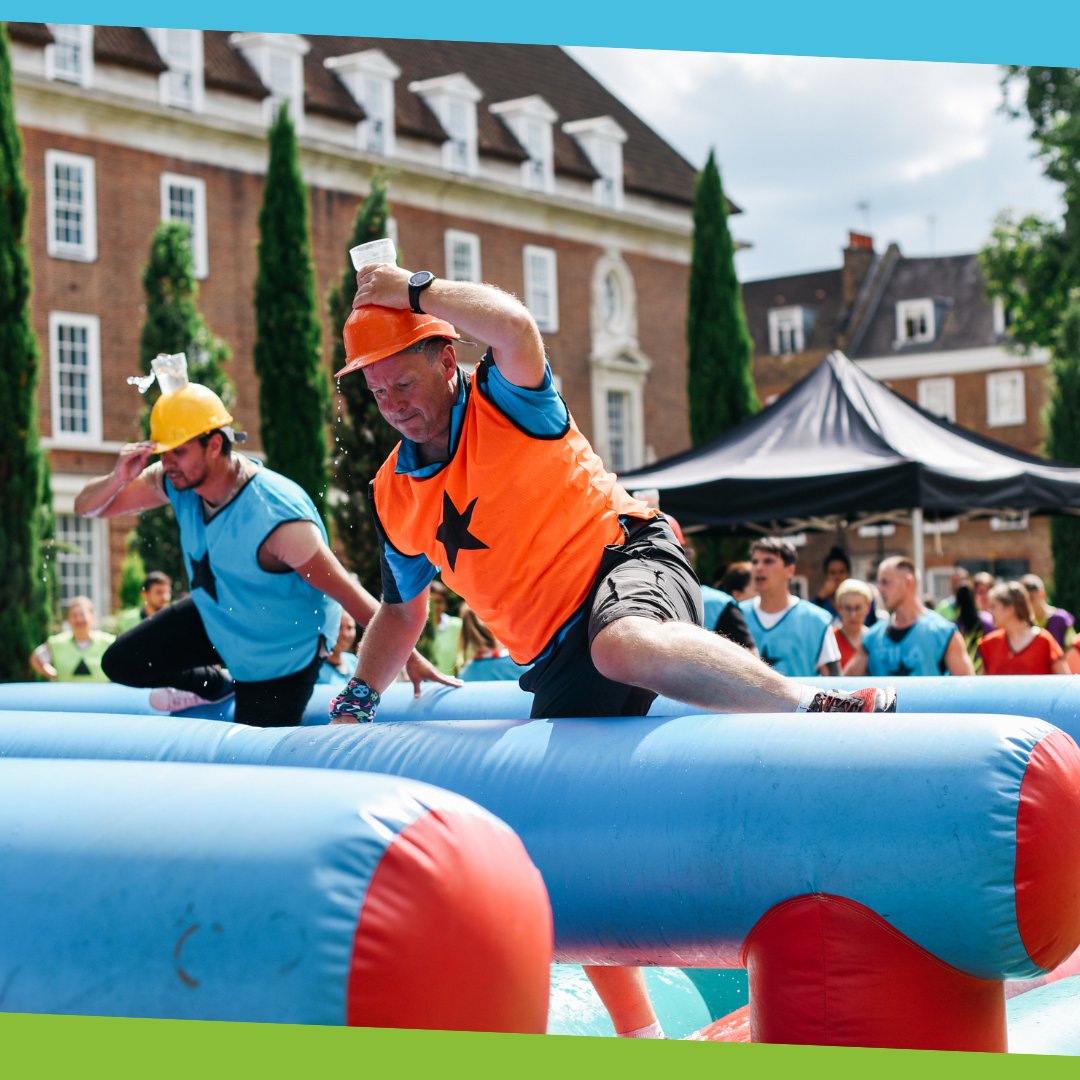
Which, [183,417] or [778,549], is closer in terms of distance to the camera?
[183,417]

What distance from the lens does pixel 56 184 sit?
22000 mm

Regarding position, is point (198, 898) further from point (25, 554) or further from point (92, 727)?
point (25, 554)

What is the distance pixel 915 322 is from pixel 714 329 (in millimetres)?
18511

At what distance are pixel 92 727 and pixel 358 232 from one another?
1628 centimetres

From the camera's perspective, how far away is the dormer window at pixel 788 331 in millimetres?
43000

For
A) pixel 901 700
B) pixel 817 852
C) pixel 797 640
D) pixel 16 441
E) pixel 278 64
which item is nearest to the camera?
pixel 817 852

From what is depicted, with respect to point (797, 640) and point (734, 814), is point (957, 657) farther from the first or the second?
point (734, 814)

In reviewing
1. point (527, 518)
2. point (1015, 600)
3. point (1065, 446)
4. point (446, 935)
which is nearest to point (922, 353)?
point (1065, 446)

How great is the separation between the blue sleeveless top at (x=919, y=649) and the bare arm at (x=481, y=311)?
4546 millimetres

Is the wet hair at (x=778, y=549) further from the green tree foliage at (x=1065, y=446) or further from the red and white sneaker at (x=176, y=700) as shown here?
the green tree foliage at (x=1065, y=446)

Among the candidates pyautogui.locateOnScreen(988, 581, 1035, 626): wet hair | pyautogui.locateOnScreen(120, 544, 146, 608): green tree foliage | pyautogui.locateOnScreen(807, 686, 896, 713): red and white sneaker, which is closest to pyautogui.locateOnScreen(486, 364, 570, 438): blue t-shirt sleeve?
pyautogui.locateOnScreen(807, 686, 896, 713): red and white sneaker

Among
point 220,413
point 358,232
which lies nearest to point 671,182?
point 358,232

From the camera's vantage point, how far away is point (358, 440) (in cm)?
1803

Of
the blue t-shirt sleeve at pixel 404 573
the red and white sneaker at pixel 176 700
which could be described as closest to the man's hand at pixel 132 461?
the red and white sneaker at pixel 176 700
